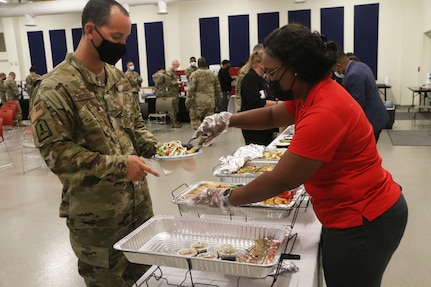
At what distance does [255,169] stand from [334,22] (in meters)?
9.18

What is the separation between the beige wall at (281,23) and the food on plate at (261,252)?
9.13 m

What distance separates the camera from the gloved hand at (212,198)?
1.35 metres

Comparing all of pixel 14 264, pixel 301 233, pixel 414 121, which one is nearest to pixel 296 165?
pixel 301 233

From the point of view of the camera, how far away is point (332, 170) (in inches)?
45.8

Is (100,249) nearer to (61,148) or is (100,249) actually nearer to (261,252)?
(61,148)

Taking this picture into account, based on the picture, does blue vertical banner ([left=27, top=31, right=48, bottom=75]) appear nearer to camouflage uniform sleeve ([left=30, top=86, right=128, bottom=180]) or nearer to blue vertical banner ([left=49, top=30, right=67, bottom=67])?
blue vertical banner ([left=49, top=30, right=67, bottom=67])

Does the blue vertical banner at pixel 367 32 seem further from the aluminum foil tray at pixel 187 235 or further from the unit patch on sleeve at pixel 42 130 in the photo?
the unit patch on sleeve at pixel 42 130

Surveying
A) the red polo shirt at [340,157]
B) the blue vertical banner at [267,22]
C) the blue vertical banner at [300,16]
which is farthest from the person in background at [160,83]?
the red polo shirt at [340,157]

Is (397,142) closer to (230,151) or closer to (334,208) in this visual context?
(230,151)

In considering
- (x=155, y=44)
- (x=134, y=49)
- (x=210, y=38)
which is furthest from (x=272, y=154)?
(x=134, y=49)

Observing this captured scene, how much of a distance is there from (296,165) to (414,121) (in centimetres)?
810

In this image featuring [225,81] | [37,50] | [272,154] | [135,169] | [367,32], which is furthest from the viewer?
[37,50]

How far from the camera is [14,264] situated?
2959 millimetres

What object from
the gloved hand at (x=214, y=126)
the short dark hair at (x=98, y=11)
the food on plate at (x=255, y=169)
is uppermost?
the short dark hair at (x=98, y=11)
